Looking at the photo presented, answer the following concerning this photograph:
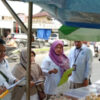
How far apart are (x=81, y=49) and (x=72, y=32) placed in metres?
0.37

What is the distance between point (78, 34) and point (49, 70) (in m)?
0.93

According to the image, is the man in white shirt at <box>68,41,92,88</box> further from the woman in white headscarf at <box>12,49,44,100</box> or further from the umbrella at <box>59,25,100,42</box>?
the woman in white headscarf at <box>12,49,44,100</box>

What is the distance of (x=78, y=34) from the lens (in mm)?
3443

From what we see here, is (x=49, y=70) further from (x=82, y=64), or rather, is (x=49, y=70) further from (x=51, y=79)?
(x=82, y=64)

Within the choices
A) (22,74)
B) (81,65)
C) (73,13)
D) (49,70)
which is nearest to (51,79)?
(49,70)

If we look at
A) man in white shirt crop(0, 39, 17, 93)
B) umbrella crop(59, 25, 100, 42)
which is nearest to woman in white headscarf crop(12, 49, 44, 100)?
man in white shirt crop(0, 39, 17, 93)

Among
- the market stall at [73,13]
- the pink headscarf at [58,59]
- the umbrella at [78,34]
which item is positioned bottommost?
the pink headscarf at [58,59]

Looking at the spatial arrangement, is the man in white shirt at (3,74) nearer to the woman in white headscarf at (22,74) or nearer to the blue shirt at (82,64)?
the woman in white headscarf at (22,74)

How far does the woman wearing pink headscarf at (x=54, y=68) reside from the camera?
287 cm

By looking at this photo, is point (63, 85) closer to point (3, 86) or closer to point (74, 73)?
point (3, 86)

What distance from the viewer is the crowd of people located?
2.21 meters

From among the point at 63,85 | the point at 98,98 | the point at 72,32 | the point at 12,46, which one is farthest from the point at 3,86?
the point at 12,46

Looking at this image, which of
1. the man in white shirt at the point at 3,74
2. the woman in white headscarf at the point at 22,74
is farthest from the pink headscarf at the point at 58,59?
the man in white shirt at the point at 3,74

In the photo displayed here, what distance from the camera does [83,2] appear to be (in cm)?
124
